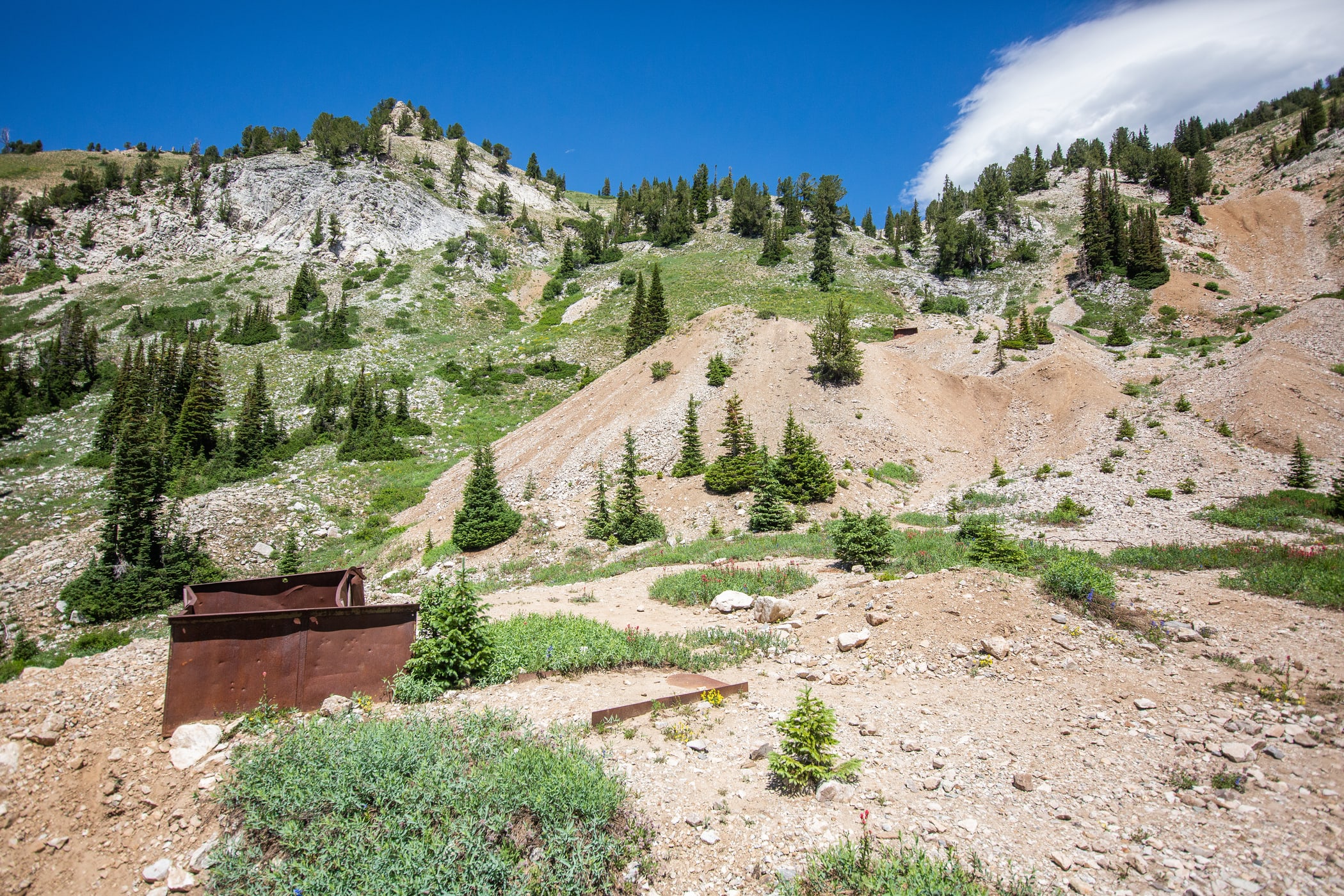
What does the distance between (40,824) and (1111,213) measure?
277 feet

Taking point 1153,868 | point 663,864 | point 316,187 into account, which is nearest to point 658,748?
point 663,864

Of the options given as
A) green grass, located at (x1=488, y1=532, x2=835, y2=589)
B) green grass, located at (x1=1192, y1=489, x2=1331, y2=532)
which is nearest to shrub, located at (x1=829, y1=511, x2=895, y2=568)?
green grass, located at (x1=488, y1=532, x2=835, y2=589)

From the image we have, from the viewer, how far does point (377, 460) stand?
3578 cm

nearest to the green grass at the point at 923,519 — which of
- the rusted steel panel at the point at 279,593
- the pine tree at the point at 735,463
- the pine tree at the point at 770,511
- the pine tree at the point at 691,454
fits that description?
the pine tree at the point at 770,511

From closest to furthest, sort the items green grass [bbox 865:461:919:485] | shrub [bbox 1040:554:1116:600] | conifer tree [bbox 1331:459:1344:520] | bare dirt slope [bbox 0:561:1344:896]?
1. bare dirt slope [bbox 0:561:1344:896]
2. shrub [bbox 1040:554:1116:600]
3. conifer tree [bbox 1331:459:1344:520]
4. green grass [bbox 865:461:919:485]

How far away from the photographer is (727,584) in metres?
14.8

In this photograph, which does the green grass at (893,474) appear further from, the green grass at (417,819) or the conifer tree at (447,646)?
the green grass at (417,819)

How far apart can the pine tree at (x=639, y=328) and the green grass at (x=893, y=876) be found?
43.2 metres

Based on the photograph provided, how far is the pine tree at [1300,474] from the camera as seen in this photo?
18766 mm

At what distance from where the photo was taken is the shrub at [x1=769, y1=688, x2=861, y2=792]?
6.00m

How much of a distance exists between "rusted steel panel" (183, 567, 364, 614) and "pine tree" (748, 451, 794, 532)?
14.2 metres

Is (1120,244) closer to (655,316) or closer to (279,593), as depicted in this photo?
(655,316)

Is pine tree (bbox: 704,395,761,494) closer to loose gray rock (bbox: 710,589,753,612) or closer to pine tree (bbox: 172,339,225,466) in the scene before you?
loose gray rock (bbox: 710,589,753,612)

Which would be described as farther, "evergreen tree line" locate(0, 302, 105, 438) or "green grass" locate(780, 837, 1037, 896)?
"evergreen tree line" locate(0, 302, 105, 438)
